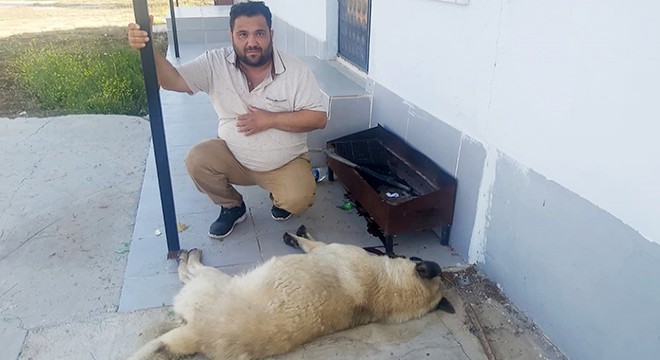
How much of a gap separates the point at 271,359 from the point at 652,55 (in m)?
2.05

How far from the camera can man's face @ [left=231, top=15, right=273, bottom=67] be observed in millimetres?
3221

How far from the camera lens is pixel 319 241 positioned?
11.2ft

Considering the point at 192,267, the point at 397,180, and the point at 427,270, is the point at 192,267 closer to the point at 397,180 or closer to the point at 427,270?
the point at 427,270

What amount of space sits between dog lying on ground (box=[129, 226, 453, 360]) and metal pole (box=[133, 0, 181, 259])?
0.94ft

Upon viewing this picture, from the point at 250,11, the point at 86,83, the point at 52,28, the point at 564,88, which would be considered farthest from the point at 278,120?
the point at 52,28

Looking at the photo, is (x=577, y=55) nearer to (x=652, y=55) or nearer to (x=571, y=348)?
(x=652, y=55)

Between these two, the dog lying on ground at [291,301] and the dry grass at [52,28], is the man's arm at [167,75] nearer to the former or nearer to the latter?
the dog lying on ground at [291,301]

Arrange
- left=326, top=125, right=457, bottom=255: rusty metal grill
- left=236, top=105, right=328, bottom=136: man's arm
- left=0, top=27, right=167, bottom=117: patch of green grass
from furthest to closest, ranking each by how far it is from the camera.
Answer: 1. left=0, top=27, right=167, bottom=117: patch of green grass
2. left=236, top=105, right=328, bottom=136: man's arm
3. left=326, top=125, right=457, bottom=255: rusty metal grill

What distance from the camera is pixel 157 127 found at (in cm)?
286

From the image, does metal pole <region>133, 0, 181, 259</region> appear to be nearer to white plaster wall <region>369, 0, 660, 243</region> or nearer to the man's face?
the man's face

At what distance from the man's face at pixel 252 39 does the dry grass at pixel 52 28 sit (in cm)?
345

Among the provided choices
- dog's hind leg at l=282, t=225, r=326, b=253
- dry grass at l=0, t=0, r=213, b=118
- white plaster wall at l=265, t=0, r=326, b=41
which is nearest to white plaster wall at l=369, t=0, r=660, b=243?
dog's hind leg at l=282, t=225, r=326, b=253

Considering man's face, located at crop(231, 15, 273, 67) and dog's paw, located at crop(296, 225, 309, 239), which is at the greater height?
man's face, located at crop(231, 15, 273, 67)

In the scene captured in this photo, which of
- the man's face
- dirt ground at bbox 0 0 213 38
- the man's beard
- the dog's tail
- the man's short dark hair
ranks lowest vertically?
dirt ground at bbox 0 0 213 38
